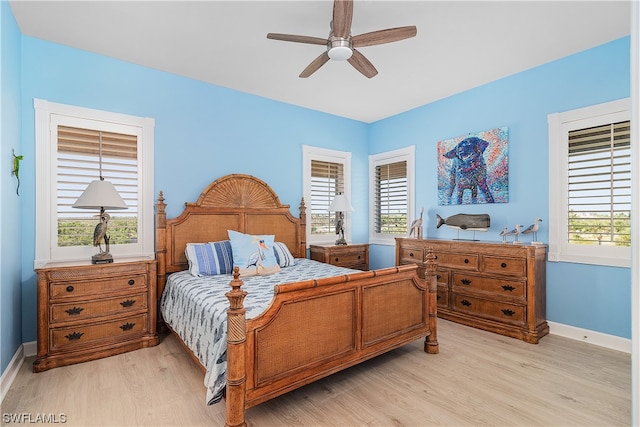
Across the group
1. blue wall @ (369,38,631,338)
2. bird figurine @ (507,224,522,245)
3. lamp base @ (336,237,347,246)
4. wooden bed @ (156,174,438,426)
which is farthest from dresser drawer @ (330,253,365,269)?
bird figurine @ (507,224,522,245)

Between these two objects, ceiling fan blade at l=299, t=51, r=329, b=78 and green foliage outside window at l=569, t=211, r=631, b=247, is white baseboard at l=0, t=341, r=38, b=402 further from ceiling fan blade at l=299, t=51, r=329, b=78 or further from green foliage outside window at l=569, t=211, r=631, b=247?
green foliage outside window at l=569, t=211, r=631, b=247

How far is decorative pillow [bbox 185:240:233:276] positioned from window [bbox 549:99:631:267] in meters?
3.42

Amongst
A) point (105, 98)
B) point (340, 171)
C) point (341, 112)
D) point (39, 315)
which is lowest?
point (39, 315)

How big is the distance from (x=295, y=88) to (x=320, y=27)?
128 cm

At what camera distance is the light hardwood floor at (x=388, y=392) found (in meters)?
2.03

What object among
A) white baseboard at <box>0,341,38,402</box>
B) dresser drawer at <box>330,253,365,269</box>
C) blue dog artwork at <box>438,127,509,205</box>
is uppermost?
blue dog artwork at <box>438,127,509,205</box>

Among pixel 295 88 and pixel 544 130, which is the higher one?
pixel 295 88

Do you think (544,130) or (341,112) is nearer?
(544,130)

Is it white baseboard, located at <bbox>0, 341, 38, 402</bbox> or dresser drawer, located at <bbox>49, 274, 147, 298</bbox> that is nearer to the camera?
white baseboard, located at <bbox>0, 341, 38, 402</bbox>

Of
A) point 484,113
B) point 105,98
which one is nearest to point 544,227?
point 484,113

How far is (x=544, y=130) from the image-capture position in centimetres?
347

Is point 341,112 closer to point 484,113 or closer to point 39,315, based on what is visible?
point 484,113

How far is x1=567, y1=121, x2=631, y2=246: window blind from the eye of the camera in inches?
118

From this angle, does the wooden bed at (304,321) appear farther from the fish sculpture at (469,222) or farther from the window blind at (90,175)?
the fish sculpture at (469,222)
